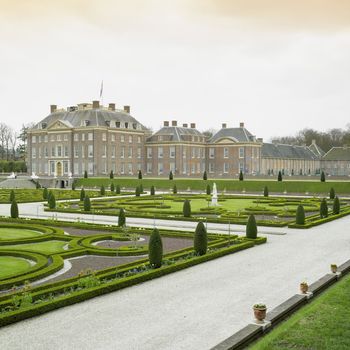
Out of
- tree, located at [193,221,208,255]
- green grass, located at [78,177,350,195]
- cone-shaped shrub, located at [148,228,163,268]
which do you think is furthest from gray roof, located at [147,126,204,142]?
cone-shaped shrub, located at [148,228,163,268]

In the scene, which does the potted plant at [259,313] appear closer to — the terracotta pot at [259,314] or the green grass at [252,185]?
the terracotta pot at [259,314]

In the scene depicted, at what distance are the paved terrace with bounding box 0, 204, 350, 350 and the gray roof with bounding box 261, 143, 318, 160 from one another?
224 ft

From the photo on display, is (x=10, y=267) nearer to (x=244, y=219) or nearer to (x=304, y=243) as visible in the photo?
(x=304, y=243)

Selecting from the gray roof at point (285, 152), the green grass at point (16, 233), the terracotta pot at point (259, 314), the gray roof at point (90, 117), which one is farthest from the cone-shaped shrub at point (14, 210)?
the gray roof at point (285, 152)

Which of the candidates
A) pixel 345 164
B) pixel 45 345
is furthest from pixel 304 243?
pixel 345 164

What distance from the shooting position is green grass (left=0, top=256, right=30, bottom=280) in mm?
14059

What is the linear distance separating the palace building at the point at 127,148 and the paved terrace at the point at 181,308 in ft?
179

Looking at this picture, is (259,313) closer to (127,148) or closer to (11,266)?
(11,266)

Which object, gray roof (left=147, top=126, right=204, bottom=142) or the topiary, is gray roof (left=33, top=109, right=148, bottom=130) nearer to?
gray roof (left=147, top=126, right=204, bottom=142)

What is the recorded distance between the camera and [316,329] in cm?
907

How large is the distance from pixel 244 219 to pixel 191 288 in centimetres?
1471

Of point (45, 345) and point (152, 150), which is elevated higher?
point (152, 150)

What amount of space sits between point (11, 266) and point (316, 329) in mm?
9643

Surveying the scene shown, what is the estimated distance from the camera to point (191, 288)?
1265 centimetres
